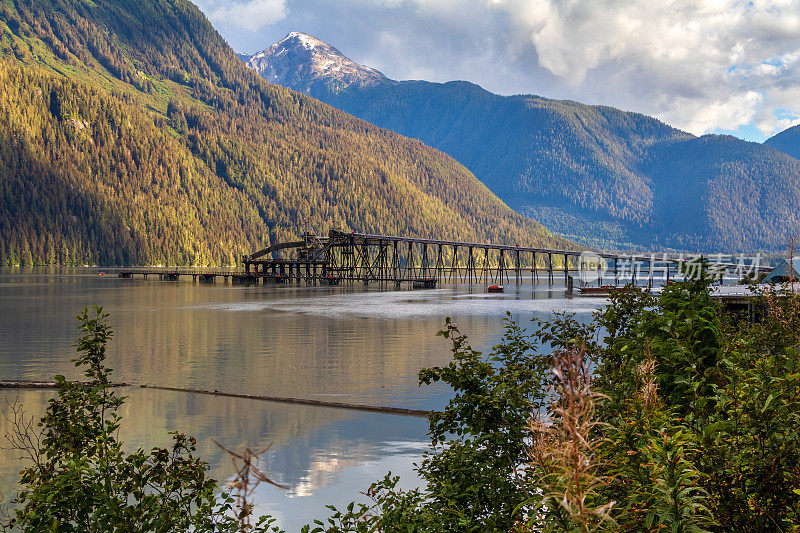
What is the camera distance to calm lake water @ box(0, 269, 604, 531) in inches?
687

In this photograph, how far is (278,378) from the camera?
32.5 metres

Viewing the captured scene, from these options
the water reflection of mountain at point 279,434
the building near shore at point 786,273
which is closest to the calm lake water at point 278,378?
the water reflection of mountain at point 279,434

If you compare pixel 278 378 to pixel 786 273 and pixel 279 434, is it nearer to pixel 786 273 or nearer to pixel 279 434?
pixel 279 434

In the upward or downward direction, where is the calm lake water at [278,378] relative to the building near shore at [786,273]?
downward

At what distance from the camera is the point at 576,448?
3107mm

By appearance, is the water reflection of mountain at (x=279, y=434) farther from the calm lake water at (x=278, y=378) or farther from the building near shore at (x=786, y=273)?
the building near shore at (x=786, y=273)

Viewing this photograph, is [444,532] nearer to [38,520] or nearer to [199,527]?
[199,527]

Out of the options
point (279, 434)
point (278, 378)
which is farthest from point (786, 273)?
point (279, 434)

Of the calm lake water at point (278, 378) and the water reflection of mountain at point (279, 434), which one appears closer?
the water reflection of mountain at point (279, 434)

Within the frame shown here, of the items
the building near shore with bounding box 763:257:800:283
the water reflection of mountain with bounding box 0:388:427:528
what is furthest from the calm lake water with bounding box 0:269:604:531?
the building near shore with bounding box 763:257:800:283

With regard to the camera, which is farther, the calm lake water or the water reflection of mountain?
the calm lake water

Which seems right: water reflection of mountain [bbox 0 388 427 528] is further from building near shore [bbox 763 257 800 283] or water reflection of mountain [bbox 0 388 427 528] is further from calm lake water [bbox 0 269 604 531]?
building near shore [bbox 763 257 800 283]

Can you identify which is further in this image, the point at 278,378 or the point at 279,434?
the point at 278,378

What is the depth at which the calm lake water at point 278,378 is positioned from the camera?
17453 mm
